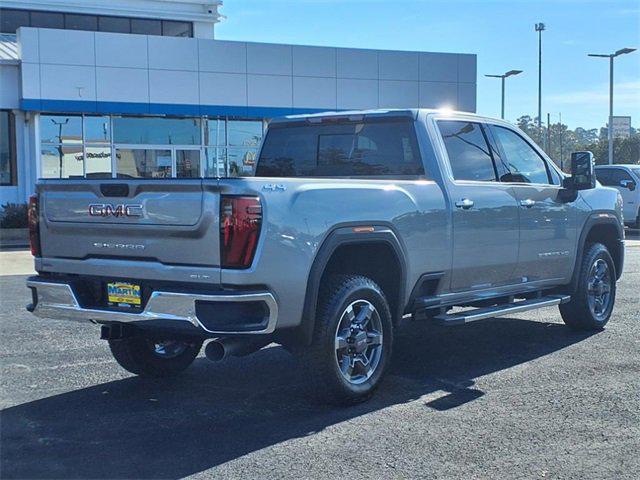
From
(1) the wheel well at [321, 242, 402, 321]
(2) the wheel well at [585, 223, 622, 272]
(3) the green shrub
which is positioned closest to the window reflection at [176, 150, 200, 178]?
(3) the green shrub

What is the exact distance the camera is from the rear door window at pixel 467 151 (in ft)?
22.1

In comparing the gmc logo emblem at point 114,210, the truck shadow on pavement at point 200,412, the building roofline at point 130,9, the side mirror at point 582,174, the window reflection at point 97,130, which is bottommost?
the truck shadow on pavement at point 200,412

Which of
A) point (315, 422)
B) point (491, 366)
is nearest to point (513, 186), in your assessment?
point (491, 366)

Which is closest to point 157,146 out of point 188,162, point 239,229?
point 188,162

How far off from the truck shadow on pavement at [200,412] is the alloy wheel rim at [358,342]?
0.81 feet

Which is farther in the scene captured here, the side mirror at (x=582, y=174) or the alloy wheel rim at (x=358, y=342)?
the side mirror at (x=582, y=174)

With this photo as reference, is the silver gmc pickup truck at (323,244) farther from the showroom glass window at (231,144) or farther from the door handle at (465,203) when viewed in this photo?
the showroom glass window at (231,144)

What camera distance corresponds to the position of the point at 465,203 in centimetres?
650

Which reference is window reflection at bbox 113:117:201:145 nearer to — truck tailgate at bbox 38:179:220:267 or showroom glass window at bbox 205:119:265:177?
showroom glass window at bbox 205:119:265:177

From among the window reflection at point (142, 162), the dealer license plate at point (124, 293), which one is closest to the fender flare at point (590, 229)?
the dealer license plate at point (124, 293)

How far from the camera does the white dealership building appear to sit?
23.5 metres

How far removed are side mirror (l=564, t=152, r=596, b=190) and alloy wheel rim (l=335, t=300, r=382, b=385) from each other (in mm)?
3065

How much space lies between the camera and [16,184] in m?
24.0

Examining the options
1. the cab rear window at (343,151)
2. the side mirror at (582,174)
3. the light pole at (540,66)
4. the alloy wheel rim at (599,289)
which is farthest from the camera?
the light pole at (540,66)
